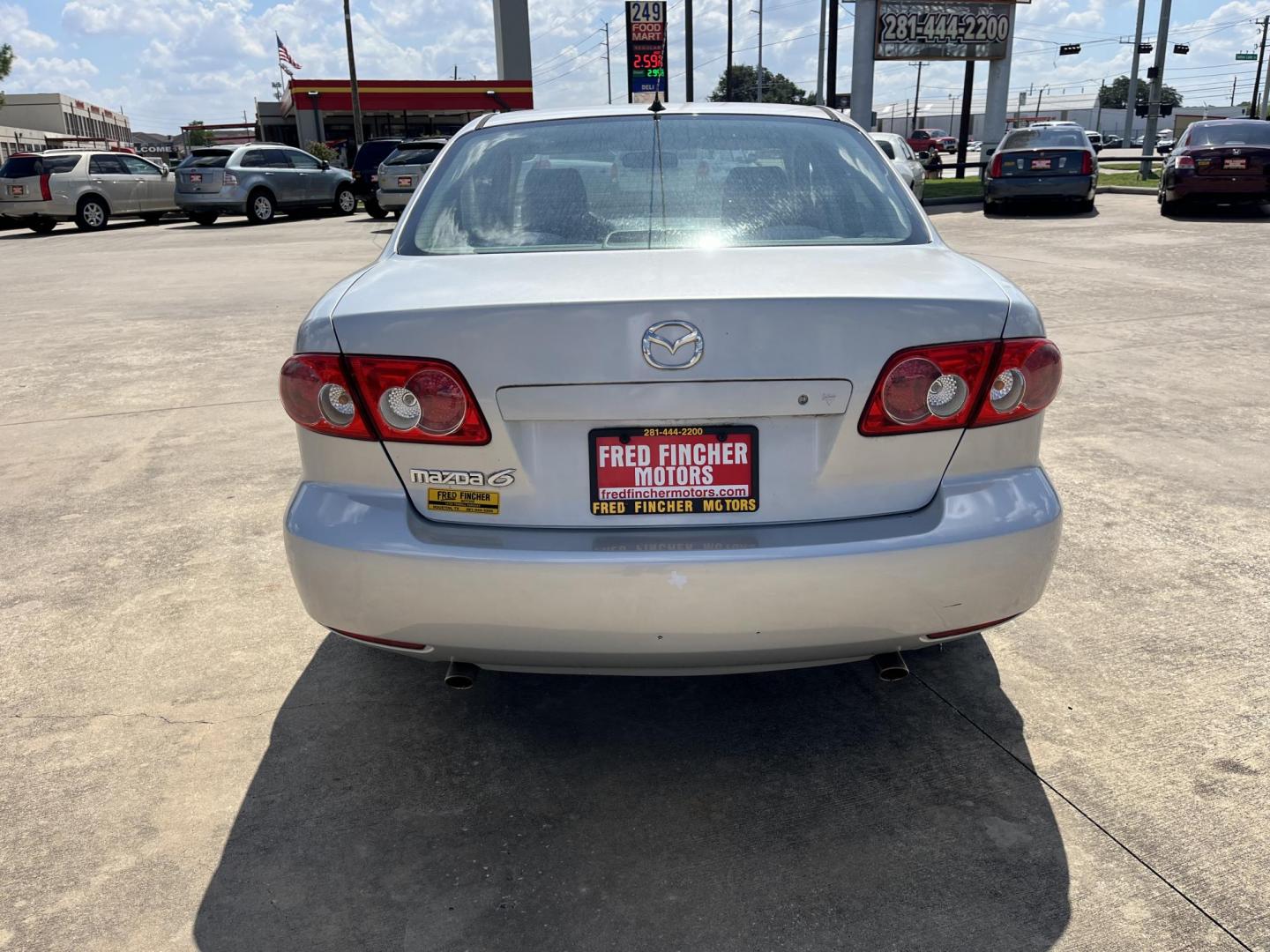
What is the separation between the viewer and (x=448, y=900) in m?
2.37

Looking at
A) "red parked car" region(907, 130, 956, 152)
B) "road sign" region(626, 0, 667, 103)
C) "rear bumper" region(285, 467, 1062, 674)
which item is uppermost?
"road sign" region(626, 0, 667, 103)

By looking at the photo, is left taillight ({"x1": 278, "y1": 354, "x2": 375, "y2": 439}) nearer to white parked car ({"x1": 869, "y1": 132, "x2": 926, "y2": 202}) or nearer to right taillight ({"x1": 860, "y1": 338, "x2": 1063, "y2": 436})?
right taillight ({"x1": 860, "y1": 338, "x2": 1063, "y2": 436})

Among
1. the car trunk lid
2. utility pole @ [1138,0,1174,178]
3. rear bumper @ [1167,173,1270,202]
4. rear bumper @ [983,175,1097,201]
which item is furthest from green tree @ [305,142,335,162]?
the car trunk lid

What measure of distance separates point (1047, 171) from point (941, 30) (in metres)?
10.8

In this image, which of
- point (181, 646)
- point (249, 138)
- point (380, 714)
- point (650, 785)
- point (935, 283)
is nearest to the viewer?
point (935, 283)

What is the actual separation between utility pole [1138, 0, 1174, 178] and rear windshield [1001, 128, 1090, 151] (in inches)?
325

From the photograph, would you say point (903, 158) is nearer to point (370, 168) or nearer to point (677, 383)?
point (370, 168)

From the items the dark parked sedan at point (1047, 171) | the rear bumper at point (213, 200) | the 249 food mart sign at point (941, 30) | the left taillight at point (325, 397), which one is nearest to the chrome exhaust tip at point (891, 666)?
the left taillight at point (325, 397)

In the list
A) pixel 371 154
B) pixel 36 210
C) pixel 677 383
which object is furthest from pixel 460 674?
pixel 371 154

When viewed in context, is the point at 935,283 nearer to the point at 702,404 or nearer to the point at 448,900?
the point at 702,404

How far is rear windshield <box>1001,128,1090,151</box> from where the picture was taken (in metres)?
18.2

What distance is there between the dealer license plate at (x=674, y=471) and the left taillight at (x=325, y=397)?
0.55m

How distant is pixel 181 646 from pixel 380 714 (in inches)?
34.0

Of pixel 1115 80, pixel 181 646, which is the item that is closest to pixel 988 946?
pixel 181 646
